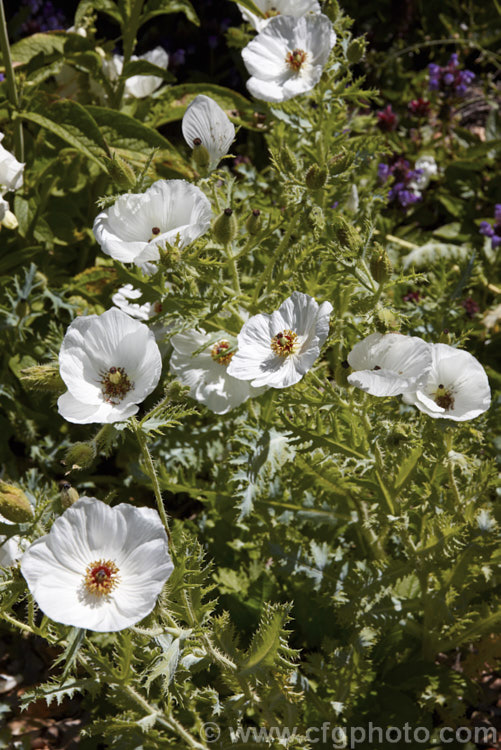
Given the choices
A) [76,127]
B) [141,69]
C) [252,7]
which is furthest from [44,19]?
[252,7]

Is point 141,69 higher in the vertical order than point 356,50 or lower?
lower

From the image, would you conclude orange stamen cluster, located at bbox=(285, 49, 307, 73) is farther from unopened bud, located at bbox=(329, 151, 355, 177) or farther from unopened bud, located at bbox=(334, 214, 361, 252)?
unopened bud, located at bbox=(334, 214, 361, 252)

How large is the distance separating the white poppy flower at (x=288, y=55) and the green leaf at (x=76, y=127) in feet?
1.92

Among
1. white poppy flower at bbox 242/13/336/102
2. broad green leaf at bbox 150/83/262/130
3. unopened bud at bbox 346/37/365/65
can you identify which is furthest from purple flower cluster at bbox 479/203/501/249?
white poppy flower at bbox 242/13/336/102

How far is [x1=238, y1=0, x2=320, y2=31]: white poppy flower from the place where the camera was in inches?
86.7

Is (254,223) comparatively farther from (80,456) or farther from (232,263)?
(80,456)

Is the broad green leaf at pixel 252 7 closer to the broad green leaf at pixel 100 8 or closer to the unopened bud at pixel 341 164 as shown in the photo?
the broad green leaf at pixel 100 8

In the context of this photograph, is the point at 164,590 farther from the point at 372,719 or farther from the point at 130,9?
the point at 130,9

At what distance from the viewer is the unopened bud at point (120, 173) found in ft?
5.52

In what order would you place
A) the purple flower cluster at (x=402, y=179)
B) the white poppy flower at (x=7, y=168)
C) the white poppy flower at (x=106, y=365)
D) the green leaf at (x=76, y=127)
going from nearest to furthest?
the white poppy flower at (x=106, y=365) → the white poppy flower at (x=7, y=168) → the green leaf at (x=76, y=127) → the purple flower cluster at (x=402, y=179)

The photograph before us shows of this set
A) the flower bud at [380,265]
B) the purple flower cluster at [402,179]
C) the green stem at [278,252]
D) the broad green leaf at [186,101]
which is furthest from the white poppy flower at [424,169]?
the flower bud at [380,265]

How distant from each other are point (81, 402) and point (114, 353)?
0.13 m

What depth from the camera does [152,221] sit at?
68.8 inches

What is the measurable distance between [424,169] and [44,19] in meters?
2.14
